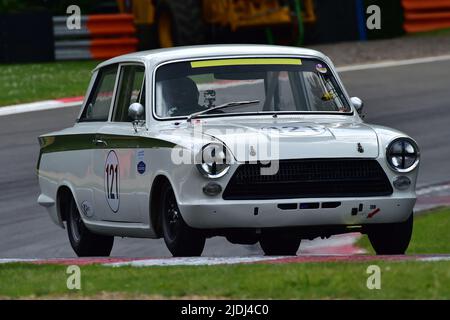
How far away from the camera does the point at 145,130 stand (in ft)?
36.1

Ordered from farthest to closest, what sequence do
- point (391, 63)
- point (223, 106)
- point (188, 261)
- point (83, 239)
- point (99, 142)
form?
point (391, 63), point (83, 239), point (99, 142), point (223, 106), point (188, 261)

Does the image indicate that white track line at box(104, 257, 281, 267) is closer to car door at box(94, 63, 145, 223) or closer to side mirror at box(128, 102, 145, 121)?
car door at box(94, 63, 145, 223)

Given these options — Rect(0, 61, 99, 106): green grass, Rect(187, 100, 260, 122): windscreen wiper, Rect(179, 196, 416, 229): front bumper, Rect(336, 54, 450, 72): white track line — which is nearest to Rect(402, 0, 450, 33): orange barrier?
Rect(336, 54, 450, 72): white track line

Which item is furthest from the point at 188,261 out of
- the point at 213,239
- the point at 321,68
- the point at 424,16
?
the point at 424,16

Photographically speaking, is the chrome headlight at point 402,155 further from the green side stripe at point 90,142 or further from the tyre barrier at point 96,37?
the tyre barrier at point 96,37

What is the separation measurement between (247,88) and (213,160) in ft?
5.20

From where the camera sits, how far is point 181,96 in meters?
11.2

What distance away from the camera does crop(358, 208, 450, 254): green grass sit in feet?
43.3

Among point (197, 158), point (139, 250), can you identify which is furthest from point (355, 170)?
point (139, 250)

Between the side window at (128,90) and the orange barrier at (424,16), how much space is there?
62.8ft

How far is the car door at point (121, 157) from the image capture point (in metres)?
11.0

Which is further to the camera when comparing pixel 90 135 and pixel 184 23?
pixel 184 23

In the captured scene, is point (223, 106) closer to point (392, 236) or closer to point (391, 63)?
point (392, 236)

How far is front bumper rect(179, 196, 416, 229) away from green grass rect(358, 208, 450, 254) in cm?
284
